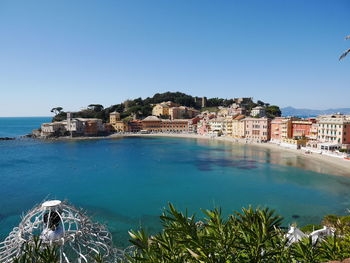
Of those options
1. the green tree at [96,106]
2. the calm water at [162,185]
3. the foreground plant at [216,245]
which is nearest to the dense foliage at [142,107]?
the green tree at [96,106]

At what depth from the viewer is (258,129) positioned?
5866 centimetres

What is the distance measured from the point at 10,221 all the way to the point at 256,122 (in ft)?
172

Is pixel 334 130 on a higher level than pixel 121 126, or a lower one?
higher

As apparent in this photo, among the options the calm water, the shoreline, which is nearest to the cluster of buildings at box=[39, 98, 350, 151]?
the shoreline

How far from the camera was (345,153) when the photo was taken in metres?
35.7

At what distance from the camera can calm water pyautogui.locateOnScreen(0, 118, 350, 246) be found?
18.4 metres

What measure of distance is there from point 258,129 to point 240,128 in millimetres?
6584

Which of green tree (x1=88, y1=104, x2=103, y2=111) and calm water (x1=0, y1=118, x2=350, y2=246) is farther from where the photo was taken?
green tree (x1=88, y1=104, x2=103, y2=111)

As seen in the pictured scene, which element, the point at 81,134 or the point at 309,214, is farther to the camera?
the point at 81,134

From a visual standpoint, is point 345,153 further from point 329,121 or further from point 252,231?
point 252,231

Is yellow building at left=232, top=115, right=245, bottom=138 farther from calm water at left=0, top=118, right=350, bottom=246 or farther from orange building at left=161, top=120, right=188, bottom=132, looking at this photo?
calm water at left=0, top=118, right=350, bottom=246

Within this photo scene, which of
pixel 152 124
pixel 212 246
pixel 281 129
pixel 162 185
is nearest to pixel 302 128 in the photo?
pixel 281 129

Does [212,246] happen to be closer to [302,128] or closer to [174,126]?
[302,128]

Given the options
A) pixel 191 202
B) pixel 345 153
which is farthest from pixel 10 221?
pixel 345 153
